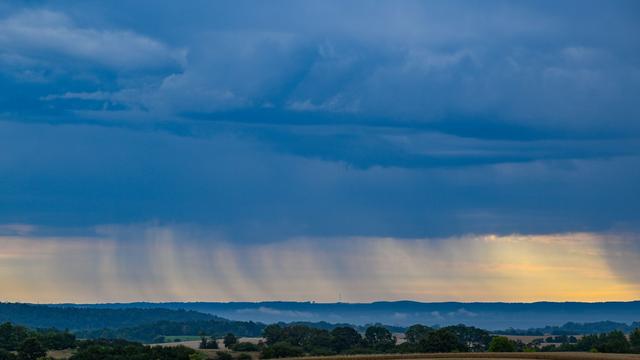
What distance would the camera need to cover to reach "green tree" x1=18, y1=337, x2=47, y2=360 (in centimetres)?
18931

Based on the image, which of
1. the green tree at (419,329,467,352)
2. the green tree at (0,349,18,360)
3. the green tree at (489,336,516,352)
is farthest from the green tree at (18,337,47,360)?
the green tree at (489,336,516,352)

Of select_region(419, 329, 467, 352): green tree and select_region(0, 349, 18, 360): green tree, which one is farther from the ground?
select_region(419, 329, 467, 352): green tree

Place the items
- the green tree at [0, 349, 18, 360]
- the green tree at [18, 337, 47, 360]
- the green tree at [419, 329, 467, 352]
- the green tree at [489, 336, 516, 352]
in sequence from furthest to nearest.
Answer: the green tree at [18, 337, 47, 360] < the green tree at [0, 349, 18, 360] < the green tree at [489, 336, 516, 352] < the green tree at [419, 329, 467, 352]

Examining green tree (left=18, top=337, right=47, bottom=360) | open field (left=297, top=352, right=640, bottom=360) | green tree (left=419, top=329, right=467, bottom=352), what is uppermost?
green tree (left=419, top=329, right=467, bottom=352)

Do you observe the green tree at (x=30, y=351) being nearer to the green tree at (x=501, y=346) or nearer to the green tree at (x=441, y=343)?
the green tree at (x=441, y=343)

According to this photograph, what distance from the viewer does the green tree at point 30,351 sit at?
621ft

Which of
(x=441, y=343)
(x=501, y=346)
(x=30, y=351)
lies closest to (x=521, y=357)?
(x=441, y=343)

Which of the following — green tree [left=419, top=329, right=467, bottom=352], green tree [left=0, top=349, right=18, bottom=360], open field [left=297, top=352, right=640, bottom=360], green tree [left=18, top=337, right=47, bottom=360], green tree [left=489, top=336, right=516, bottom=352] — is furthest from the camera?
green tree [left=18, top=337, right=47, bottom=360]

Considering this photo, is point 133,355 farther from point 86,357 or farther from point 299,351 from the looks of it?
point 299,351

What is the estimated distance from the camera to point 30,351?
190875 mm

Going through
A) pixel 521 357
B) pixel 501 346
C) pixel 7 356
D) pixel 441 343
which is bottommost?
pixel 521 357

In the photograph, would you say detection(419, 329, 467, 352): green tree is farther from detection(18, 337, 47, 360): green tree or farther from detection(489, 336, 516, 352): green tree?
detection(18, 337, 47, 360): green tree

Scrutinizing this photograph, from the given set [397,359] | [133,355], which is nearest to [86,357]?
[133,355]

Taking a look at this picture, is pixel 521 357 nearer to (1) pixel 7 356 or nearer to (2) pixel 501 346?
(2) pixel 501 346
